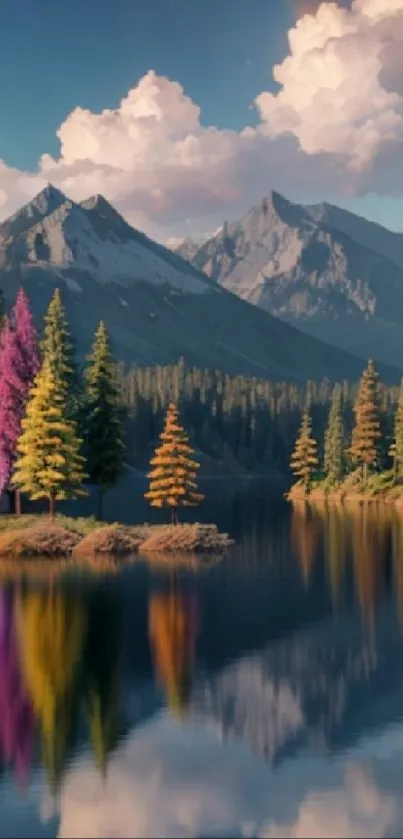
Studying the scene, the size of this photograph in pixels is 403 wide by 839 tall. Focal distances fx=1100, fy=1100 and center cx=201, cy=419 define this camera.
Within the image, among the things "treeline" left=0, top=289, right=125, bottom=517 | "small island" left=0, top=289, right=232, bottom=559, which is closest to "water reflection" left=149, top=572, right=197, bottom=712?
Answer: "small island" left=0, top=289, right=232, bottom=559

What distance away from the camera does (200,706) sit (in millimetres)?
28406

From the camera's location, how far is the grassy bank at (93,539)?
60.9 metres

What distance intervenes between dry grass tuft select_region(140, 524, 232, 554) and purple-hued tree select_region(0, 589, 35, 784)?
27.6m

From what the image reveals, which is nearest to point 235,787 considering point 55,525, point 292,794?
point 292,794

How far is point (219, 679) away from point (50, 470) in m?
38.4

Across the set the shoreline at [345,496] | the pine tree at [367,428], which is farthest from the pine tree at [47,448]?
the pine tree at [367,428]

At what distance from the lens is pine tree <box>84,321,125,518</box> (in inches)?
3022

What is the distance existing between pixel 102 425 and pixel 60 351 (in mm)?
6492

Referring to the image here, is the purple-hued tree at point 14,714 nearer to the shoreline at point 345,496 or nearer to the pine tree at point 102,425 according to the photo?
the pine tree at point 102,425

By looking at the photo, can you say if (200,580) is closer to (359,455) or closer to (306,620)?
(306,620)

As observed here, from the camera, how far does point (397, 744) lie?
2520 cm

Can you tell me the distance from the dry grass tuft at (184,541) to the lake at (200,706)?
11746 millimetres

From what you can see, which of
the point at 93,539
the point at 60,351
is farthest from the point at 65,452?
the point at 60,351

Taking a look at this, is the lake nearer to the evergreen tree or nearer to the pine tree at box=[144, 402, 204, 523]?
the pine tree at box=[144, 402, 204, 523]
